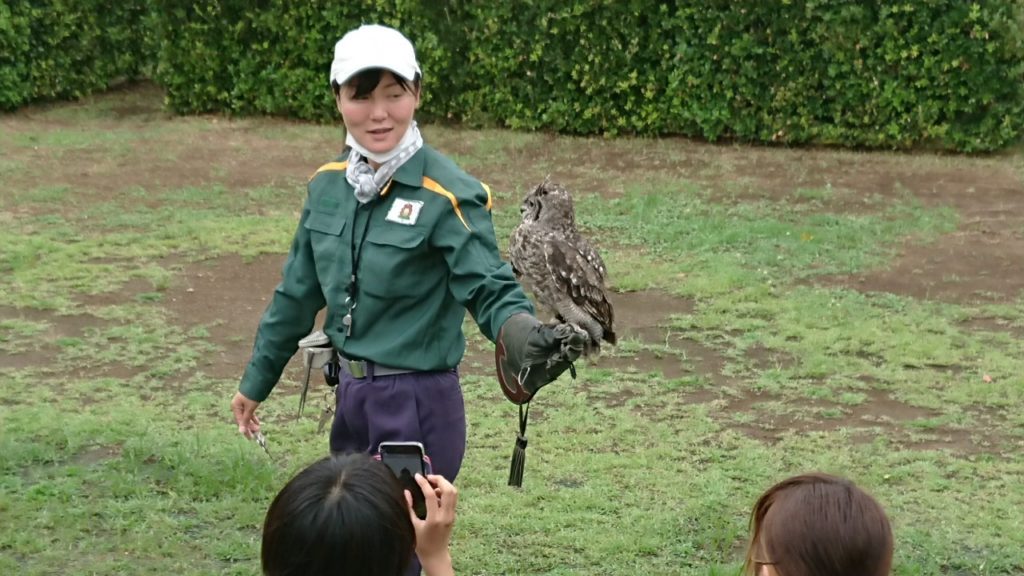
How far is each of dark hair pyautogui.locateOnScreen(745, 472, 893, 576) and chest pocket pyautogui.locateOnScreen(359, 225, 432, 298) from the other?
122 centimetres

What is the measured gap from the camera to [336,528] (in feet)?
7.06

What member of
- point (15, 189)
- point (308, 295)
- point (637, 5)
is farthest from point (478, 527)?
point (637, 5)

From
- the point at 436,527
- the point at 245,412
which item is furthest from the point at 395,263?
the point at 436,527

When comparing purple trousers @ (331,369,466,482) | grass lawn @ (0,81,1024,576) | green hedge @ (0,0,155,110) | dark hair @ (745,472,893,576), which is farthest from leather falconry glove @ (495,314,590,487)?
green hedge @ (0,0,155,110)

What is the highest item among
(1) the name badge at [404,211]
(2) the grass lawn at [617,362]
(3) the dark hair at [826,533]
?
(1) the name badge at [404,211]

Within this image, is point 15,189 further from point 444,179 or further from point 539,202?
point 444,179

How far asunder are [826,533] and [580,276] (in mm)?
2407

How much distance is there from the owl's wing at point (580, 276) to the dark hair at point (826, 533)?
7.44ft

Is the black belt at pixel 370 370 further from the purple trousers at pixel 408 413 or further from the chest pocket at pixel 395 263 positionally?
the chest pocket at pixel 395 263

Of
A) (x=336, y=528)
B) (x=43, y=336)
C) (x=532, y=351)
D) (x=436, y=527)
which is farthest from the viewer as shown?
(x=43, y=336)

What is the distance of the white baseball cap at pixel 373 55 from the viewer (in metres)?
3.06

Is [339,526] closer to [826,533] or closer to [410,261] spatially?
[826,533]

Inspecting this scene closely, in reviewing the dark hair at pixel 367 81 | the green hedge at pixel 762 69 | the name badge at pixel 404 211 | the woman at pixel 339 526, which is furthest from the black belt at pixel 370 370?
the green hedge at pixel 762 69

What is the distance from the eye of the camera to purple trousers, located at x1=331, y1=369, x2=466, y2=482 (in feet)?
10.6
